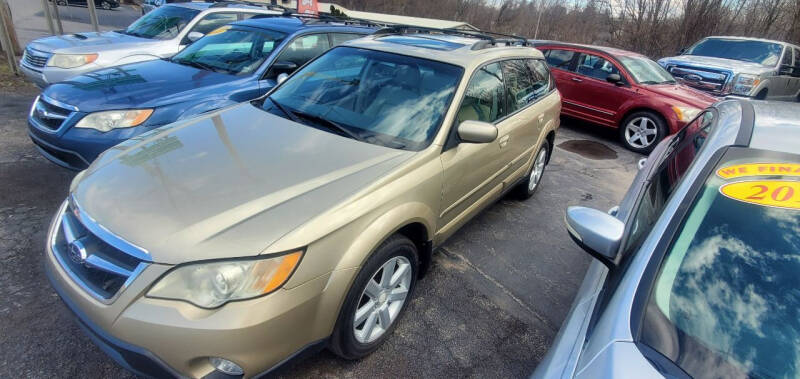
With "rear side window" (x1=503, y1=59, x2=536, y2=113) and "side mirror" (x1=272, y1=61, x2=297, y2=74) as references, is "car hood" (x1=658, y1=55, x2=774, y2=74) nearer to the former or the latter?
"rear side window" (x1=503, y1=59, x2=536, y2=113)

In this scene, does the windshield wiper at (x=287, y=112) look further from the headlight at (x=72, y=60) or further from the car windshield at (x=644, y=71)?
the car windshield at (x=644, y=71)

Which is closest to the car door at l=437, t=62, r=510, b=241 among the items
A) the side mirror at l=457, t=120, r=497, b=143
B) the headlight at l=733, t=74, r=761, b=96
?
the side mirror at l=457, t=120, r=497, b=143

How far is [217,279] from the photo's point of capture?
1.63m

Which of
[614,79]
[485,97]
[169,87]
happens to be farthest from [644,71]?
[169,87]

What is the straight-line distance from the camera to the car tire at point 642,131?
7070 millimetres

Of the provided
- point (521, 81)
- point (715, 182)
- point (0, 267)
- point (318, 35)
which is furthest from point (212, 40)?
point (715, 182)

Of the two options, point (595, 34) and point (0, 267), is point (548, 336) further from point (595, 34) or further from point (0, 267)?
point (595, 34)

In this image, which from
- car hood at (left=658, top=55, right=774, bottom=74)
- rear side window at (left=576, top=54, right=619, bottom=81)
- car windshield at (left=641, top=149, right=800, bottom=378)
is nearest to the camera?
car windshield at (left=641, top=149, right=800, bottom=378)

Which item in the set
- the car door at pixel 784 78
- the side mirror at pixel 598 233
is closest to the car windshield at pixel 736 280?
the side mirror at pixel 598 233

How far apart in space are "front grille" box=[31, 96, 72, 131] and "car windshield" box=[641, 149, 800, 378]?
4.42m

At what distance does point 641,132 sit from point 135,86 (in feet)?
25.0

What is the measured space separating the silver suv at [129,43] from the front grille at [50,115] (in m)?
2.18

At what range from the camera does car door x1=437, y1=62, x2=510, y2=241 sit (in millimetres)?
2736

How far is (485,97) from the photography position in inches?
127
